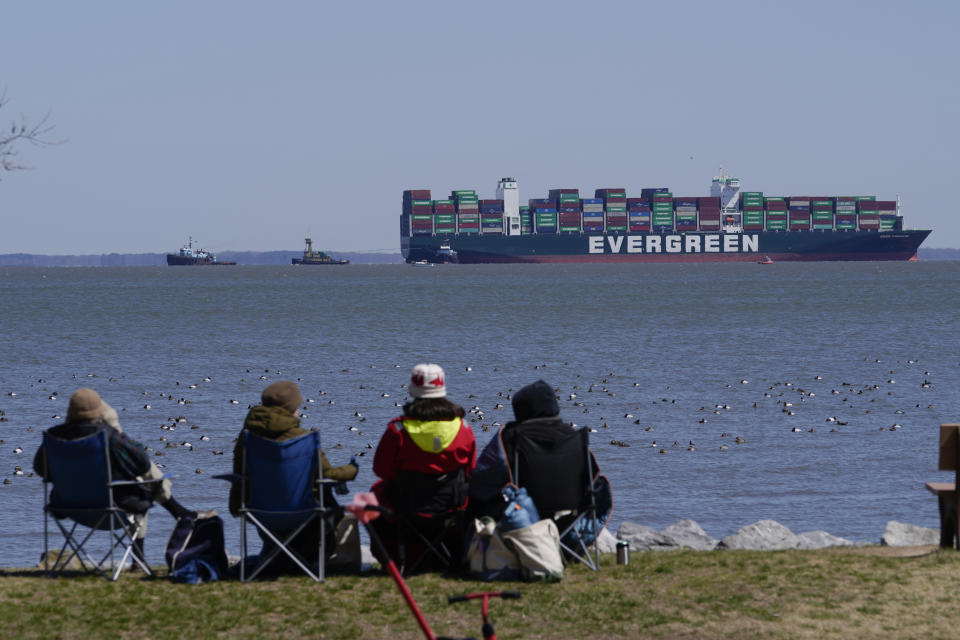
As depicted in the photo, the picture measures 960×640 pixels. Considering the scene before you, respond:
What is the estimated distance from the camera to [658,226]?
612 ft

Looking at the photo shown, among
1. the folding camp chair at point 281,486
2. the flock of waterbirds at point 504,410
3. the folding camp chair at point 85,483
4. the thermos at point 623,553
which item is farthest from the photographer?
the flock of waterbirds at point 504,410

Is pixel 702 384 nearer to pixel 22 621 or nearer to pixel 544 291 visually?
pixel 22 621

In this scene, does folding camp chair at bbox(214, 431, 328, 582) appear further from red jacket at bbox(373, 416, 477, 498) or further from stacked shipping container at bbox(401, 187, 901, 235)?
stacked shipping container at bbox(401, 187, 901, 235)

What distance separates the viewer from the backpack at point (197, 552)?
8325 millimetres

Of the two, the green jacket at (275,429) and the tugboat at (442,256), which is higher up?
the green jacket at (275,429)

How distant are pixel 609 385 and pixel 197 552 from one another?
24.0 metres

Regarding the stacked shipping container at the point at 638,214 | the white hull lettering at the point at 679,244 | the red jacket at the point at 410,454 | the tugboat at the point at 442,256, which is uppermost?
the stacked shipping container at the point at 638,214

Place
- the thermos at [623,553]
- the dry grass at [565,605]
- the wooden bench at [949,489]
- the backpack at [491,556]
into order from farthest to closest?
the thermos at [623,553], the wooden bench at [949,489], the backpack at [491,556], the dry grass at [565,605]

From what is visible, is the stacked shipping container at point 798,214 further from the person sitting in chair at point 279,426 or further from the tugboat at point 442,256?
the person sitting in chair at point 279,426

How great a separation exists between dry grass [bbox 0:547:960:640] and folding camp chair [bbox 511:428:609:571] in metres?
0.43

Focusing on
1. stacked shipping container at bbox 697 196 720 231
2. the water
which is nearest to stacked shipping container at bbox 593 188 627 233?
stacked shipping container at bbox 697 196 720 231

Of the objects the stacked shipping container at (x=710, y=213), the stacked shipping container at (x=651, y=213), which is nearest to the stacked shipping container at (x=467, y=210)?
the stacked shipping container at (x=651, y=213)

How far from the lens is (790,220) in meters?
185

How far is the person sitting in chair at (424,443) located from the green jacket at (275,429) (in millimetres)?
262
